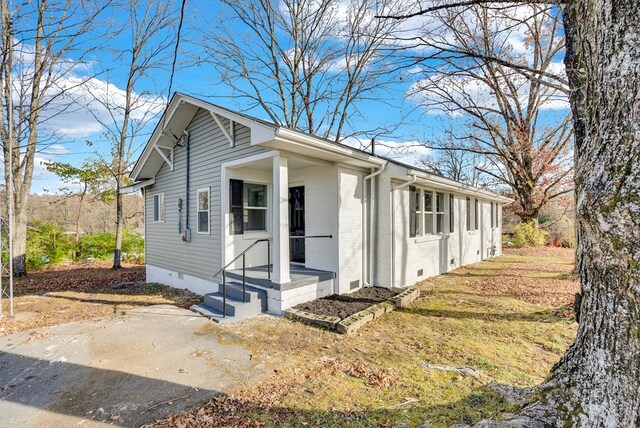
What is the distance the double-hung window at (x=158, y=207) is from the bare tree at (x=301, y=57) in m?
10.1

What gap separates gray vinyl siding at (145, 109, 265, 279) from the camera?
279 inches

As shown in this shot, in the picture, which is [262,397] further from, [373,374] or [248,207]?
[248,207]

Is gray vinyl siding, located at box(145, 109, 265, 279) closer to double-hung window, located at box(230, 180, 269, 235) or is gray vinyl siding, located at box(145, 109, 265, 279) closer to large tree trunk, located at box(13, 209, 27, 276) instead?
double-hung window, located at box(230, 180, 269, 235)

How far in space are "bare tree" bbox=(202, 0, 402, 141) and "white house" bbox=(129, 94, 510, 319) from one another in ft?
32.9

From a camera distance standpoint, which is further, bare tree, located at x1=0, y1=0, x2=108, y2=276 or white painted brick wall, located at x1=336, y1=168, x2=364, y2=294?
bare tree, located at x1=0, y1=0, x2=108, y2=276

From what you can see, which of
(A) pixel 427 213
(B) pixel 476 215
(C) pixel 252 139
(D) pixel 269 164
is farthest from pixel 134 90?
(B) pixel 476 215

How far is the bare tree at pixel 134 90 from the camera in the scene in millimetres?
13602

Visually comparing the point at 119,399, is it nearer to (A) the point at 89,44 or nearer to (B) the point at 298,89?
(A) the point at 89,44

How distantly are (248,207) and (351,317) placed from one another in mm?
3808

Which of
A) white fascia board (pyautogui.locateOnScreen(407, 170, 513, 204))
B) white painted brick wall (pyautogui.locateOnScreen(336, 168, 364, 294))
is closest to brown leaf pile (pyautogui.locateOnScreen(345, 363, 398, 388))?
white painted brick wall (pyautogui.locateOnScreen(336, 168, 364, 294))

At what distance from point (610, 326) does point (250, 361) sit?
149 inches

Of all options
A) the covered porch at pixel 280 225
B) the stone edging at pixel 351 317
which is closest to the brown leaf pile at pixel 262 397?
the stone edging at pixel 351 317

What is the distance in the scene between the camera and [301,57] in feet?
55.9

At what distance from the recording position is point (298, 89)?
1767 centimetres
